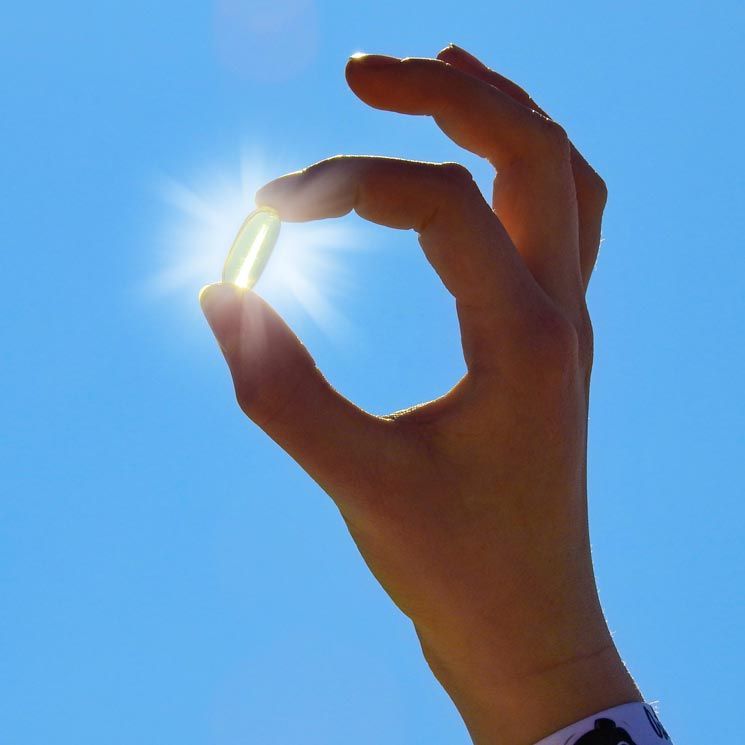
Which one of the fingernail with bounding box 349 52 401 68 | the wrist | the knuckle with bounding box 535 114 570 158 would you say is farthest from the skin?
the fingernail with bounding box 349 52 401 68

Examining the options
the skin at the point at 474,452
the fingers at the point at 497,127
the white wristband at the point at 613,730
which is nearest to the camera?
the white wristband at the point at 613,730

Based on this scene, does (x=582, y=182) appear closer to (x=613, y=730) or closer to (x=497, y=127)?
(x=497, y=127)

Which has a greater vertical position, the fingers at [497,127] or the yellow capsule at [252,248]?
the fingers at [497,127]

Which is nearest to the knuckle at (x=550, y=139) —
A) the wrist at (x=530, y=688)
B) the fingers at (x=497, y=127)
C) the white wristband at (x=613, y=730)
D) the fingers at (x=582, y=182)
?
the fingers at (x=497, y=127)

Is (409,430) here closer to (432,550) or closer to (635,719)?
(432,550)

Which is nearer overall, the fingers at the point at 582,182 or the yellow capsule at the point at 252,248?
the yellow capsule at the point at 252,248

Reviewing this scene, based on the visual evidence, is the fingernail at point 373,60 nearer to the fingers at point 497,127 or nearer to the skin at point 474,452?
the fingers at point 497,127

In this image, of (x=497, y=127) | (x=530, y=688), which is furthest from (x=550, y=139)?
(x=530, y=688)
